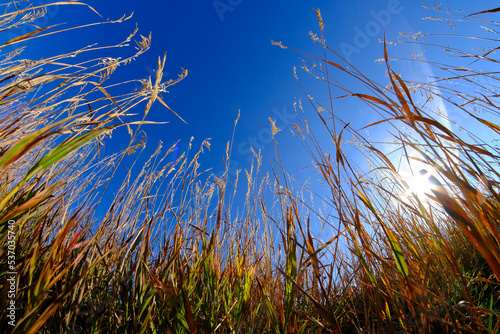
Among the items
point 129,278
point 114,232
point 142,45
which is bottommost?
point 129,278

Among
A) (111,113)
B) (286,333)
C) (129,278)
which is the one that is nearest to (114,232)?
(129,278)

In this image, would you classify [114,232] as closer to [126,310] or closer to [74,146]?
[126,310]

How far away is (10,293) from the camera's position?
676 millimetres

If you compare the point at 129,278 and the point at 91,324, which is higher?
the point at 129,278

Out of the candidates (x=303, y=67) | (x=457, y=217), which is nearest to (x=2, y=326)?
(x=457, y=217)

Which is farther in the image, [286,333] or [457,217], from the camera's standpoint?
[286,333]

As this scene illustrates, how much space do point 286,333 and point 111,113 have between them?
1.04 metres

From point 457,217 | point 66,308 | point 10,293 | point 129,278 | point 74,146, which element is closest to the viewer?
point 457,217

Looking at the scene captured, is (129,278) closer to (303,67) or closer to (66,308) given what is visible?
(66,308)

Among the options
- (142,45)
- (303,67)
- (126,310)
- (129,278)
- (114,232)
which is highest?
(142,45)

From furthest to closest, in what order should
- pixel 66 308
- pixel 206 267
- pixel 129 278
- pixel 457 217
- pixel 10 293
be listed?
pixel 206 267, pixel 129 278, pixel 66 308, pixel 10 293, pixel 457 217

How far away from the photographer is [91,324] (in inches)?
32.9

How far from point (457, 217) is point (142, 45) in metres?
1.38

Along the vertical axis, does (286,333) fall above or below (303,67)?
below
